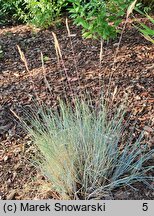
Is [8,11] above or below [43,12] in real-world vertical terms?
below

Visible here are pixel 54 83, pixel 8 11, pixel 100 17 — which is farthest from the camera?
pixel 8 11

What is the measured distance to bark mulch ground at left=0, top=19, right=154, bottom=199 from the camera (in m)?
2.58

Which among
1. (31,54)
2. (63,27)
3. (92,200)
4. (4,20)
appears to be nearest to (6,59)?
(31,54)

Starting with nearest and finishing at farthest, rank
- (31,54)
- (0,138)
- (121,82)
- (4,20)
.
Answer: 1. (0,138)
2. (121,82)
3. (31,54)
4. (4,20)

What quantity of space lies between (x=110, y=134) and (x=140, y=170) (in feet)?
1.03

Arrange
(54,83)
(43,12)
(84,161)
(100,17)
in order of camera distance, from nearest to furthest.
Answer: (84,161) < (54,83) < (100,17) < (43,12)

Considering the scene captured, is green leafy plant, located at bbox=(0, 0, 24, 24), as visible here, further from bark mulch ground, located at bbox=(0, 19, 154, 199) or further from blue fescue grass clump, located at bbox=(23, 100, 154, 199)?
blue fescue grass clump, located at bbox=(23, 100, 154, 199)

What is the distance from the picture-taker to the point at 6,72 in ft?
12.9

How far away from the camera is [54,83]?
11.6ft

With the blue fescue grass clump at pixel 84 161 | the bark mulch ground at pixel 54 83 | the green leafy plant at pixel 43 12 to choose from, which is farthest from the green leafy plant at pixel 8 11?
the blue fescue grass clump at pixel 84 161

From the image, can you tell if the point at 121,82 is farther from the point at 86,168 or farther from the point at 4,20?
the point at 4,20

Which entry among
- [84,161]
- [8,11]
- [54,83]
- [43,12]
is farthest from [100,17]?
[8,11]

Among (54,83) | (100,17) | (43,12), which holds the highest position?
(100,17)

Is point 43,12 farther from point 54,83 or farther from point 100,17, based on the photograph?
point 54,83
